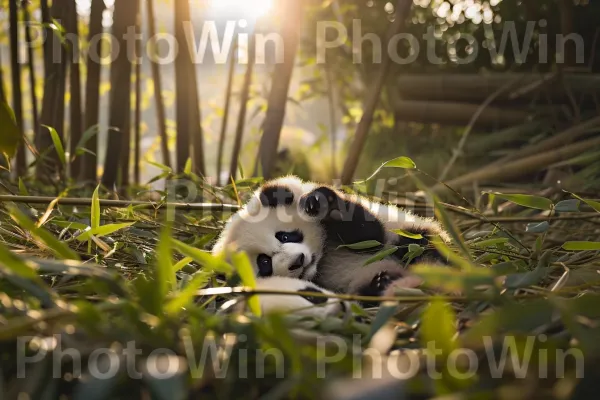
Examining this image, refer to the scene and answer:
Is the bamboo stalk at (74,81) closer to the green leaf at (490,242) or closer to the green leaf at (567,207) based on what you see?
the green leaf at (490,242)

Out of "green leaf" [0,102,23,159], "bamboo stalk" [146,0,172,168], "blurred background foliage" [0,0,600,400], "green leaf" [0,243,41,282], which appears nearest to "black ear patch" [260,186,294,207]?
"blurred background foliage" [0,0,600,400]

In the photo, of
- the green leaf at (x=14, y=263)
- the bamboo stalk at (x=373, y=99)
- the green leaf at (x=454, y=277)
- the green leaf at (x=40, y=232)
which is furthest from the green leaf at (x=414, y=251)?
the bamboo stalk at (x=373, y=99)

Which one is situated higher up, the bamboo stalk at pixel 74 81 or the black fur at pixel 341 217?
the bamboo stalk at pixel 74 81

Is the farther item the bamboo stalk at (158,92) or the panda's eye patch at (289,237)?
the bamboo stalk at (158,92)

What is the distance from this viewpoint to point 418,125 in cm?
480

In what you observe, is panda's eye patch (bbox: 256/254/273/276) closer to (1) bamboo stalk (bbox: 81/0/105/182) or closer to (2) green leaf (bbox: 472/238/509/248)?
(2) green leaf (bbox: 472/238/509/248)

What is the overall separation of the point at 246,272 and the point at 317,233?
31.9 inches

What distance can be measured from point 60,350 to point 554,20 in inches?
138

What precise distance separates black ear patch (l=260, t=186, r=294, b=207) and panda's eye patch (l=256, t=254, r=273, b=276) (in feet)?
0.58

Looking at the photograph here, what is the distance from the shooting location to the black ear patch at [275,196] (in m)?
1.71

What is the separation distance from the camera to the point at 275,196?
1.71 metres

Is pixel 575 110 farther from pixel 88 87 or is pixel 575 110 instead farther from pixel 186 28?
pixel 88 87

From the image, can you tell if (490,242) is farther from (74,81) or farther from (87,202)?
(74,81)

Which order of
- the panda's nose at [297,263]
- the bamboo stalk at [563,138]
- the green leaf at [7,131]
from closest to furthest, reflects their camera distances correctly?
the green leaf at [7,131] → the panda's nose at [297,263] → the bamboo stalk at [563,138]
